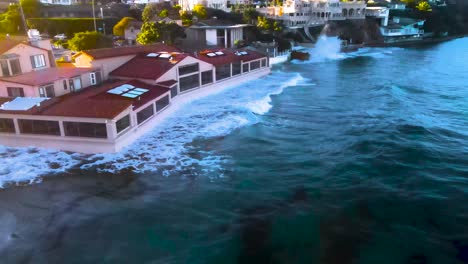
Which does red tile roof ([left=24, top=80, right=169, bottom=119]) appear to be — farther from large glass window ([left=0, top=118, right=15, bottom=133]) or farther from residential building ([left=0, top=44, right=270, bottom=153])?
large glass window ([left=0, top=118, right=15, bottom=133])

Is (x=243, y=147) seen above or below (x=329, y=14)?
below

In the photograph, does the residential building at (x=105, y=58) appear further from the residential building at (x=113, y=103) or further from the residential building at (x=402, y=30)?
the residential building at (x=402, y=30)

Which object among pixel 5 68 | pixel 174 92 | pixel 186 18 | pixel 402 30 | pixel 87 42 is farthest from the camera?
pixel 402 30

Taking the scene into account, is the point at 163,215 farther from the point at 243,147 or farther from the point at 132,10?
the point at 132,10

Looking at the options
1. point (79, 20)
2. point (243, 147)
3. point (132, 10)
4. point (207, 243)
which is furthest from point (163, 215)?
point (132, 10)

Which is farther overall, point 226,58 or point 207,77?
point 226,58

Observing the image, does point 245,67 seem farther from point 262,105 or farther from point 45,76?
point 45,76

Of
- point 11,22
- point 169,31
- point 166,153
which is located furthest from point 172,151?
point 11,22
